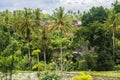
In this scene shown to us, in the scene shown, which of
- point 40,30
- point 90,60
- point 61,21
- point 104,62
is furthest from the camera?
point 40,30

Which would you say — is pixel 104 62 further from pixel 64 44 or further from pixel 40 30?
pixel 40 30

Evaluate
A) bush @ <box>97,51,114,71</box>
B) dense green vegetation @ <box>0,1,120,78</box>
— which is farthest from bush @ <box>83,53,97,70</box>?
bush @ <box>97,51,114,71</box>

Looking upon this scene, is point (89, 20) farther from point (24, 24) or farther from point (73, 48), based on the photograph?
point (24, 24)

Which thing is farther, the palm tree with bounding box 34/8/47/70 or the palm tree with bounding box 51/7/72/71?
the palm tree with bounding box 34/8/47/70

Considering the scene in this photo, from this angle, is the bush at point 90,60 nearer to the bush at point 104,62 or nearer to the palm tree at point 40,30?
the bush at point 104,62

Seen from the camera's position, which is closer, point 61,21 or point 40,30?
point 61,21

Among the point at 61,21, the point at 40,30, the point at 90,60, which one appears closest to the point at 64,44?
the point at 40,30

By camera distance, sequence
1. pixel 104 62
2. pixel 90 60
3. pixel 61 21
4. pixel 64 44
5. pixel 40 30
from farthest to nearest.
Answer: pixel 64 44, pixel 40 30, pixel 104 62, pixel 90 60, pixel 61 21

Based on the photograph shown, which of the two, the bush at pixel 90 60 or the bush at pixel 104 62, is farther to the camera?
the bush at pixel 104 62

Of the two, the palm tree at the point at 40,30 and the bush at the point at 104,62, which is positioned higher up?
the palm tree at the point at 40,30

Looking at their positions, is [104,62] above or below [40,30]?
below

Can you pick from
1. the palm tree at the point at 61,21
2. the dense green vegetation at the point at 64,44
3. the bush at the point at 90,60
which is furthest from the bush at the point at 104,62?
the palm tree at the point at 61,21

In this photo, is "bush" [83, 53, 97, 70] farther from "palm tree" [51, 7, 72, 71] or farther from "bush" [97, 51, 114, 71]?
"palm tree" [51, 7, 72, 71]

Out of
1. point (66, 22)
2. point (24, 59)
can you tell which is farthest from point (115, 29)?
point (24, 59)
